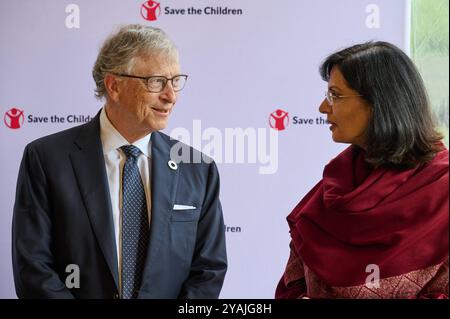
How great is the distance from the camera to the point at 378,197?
7.58 feet

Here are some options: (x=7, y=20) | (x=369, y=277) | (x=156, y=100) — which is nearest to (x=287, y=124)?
(x=156, y=100)

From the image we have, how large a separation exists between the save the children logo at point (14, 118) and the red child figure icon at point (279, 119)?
1164 millimetres

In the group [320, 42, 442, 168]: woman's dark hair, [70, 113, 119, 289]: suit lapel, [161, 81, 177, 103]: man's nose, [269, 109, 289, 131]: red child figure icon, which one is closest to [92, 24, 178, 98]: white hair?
[161, 81, 177, 103]: man's nose

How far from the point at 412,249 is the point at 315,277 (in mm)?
344

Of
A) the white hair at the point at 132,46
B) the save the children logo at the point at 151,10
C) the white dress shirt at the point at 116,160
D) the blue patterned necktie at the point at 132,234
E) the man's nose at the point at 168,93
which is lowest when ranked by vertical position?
the blue patterned necktie at the point at 132,234

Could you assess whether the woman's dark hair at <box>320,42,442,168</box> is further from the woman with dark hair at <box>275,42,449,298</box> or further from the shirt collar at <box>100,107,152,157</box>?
the shirt collar at <box>100,107,152,157</box>

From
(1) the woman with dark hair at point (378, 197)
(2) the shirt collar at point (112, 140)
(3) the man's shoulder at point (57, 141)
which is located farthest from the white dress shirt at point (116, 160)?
(1) the woman with dark hair at point (378, 197)

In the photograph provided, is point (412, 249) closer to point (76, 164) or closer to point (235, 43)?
point (76, 164)

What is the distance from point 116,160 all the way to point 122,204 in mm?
168

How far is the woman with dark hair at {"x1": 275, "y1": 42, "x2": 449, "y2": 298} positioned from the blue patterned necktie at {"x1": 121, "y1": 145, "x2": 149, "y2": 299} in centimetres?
54

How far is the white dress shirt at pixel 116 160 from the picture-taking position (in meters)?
2.51

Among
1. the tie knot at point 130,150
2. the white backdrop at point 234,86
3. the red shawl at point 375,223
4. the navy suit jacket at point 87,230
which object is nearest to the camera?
the red shawl at point 375,223

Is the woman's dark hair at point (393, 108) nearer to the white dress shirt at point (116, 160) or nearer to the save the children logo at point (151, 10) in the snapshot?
the white dress shirt at point (116, 160)

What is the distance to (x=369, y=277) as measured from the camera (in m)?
2.29
